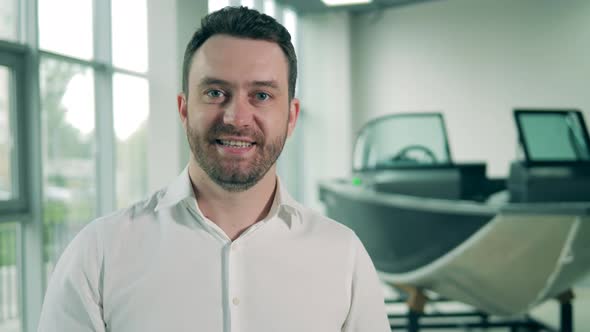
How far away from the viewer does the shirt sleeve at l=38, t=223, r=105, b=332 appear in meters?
0.86

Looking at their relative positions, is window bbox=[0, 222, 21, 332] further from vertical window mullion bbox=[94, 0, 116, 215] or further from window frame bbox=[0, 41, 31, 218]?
vertical window mullion bbox=[94, 0, 116, 215]

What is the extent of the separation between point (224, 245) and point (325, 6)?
6388 mm

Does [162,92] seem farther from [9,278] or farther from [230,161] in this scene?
[230,161]

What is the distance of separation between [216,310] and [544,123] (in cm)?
262

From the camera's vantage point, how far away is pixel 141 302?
892 mm

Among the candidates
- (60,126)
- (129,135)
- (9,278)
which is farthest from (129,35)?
(9,278)

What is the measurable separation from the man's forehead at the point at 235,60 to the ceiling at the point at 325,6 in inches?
238

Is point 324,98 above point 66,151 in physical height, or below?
above

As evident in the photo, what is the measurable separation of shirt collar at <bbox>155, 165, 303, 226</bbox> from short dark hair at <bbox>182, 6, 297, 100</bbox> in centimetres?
17

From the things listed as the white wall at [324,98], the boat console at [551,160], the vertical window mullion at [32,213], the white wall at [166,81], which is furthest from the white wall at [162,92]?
the white wall at [324,98]

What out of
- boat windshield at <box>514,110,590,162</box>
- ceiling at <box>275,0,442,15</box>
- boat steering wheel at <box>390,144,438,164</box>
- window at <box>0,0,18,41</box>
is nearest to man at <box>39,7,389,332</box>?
boat windshield at <box>514,110,590,162</box>

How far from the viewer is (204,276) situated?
3.06 ft

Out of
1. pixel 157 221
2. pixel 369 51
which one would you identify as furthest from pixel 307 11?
pixel 157 221

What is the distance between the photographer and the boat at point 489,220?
2.60m
